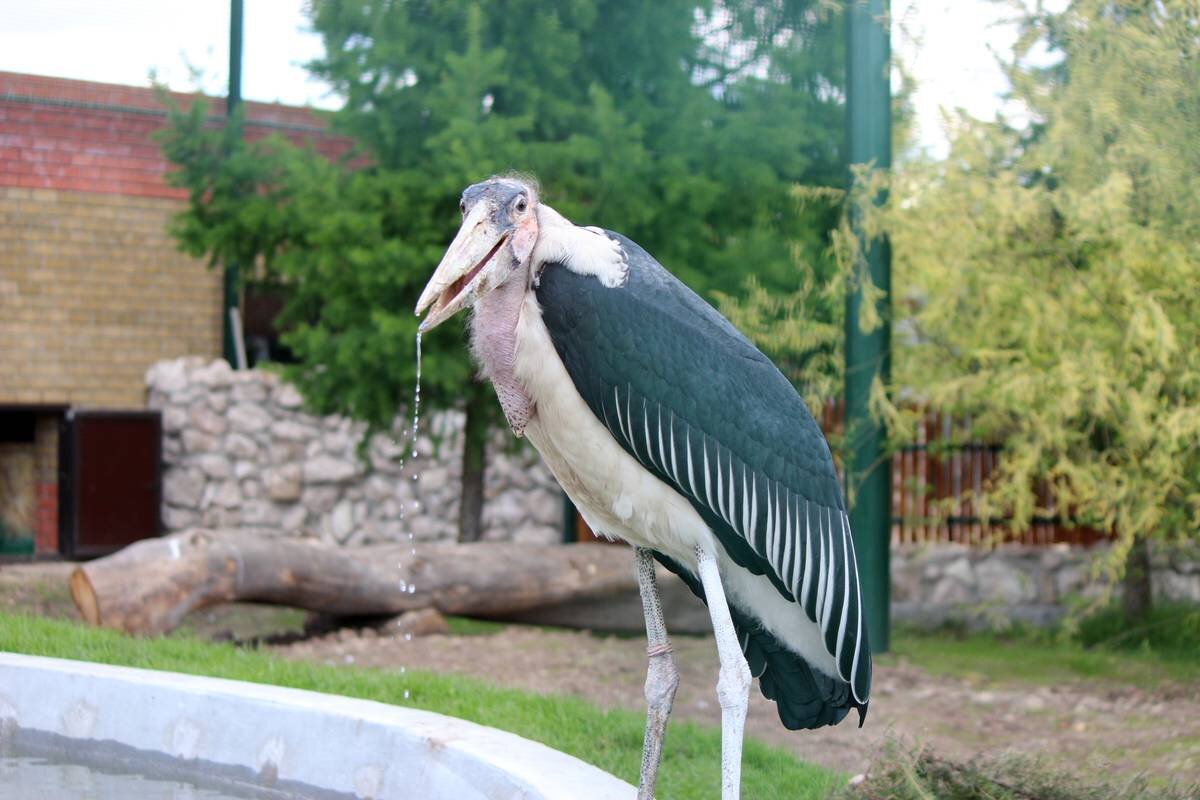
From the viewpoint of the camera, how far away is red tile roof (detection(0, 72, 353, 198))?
9.85 m

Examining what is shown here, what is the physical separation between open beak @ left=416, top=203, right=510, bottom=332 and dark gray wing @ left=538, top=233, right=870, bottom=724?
0.14 m

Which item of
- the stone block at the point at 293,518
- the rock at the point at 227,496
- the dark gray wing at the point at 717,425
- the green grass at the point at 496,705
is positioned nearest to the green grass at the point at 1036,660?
the green grass at the point at 496,705

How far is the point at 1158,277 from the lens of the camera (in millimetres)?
6949

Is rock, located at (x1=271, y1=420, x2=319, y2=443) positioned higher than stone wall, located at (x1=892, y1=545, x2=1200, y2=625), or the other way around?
rock, located at (x1=271, y1=420, x2=319, y2=443)

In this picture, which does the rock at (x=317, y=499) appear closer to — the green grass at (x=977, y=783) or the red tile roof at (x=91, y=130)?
→ the red tile roof at (x=91, y=130)

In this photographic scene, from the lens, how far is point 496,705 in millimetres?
5074

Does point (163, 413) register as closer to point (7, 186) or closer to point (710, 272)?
point (7, 186)

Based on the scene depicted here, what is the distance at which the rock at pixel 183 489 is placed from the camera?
412 inches

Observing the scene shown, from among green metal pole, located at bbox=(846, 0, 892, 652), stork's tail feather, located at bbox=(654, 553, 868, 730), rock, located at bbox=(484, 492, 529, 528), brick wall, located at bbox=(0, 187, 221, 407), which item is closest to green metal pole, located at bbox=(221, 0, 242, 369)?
brick wall, located at bbox=(0, 187, 221, 407)

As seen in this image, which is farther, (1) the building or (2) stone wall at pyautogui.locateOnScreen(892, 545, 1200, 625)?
(1) the building

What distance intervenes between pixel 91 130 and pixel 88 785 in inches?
283

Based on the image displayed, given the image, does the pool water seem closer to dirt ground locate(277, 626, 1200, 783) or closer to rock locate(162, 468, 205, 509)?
dirt ground locate(277, 626, 1200, 783)

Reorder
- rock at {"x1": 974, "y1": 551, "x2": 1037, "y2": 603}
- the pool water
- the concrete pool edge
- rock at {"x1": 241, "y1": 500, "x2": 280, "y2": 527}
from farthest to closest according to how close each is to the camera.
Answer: rock at {"x1": 241, "y1": 500, "x2": 280, "y2": 527}, rock at {"x1": 974, "y1": 551, "x2": 1037, "y2": 603}, the pool water, the concrete pool edge

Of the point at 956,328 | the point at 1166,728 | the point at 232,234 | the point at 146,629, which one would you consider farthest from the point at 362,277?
the point at 1166,728
